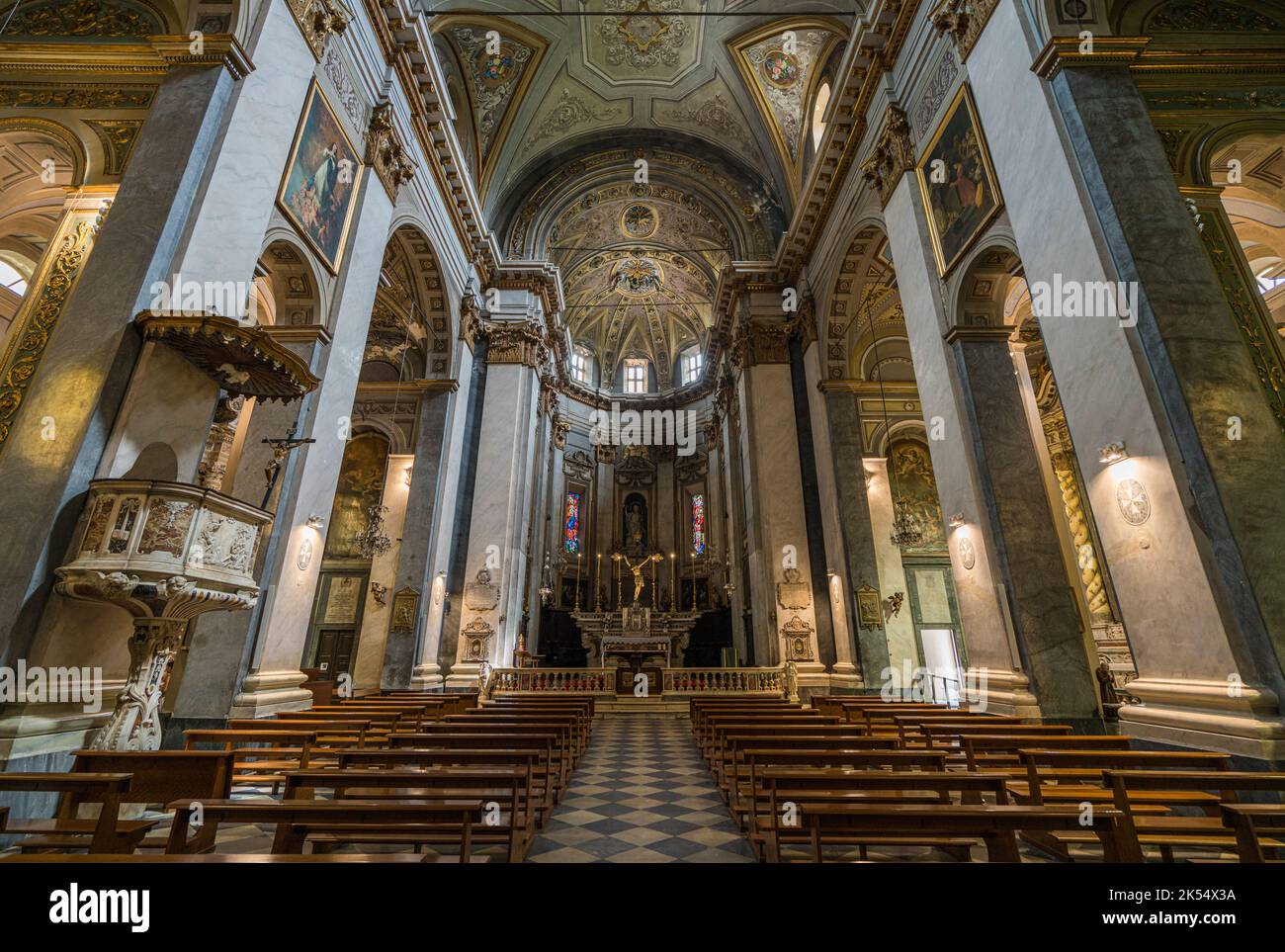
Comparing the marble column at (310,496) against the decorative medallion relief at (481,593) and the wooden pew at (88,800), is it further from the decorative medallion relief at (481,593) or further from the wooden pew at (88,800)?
the decorative medallion relief at (481,593)

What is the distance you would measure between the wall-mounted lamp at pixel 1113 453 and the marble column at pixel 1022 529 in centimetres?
218

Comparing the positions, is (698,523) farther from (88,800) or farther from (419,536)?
(88,800)

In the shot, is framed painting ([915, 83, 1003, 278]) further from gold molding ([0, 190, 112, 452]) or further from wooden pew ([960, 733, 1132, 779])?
gold molding ([0, 190, 112, 452])

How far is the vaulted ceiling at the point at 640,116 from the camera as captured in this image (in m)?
13.8

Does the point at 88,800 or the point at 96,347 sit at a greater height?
the point at 96,347

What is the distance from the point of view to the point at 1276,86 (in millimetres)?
6086

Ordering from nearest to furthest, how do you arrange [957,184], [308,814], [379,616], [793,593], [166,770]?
[308,814] < [166,770] < [957,184] < [379,616] < [793,593]

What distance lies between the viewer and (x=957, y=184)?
8.02 meters

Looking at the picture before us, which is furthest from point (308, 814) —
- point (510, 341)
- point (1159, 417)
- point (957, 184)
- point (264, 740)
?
point (510, 341)

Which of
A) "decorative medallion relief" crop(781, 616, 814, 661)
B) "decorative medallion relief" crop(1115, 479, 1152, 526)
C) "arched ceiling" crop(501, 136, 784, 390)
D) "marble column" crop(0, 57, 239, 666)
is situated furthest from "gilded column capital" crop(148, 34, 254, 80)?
"decorative medallion relief" crop(781, 616, 814, 661)

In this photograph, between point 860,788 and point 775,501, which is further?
point 775,501

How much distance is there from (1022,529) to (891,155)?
22.6ft

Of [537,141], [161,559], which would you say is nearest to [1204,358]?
[161,559]

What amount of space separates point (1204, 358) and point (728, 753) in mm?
5569
